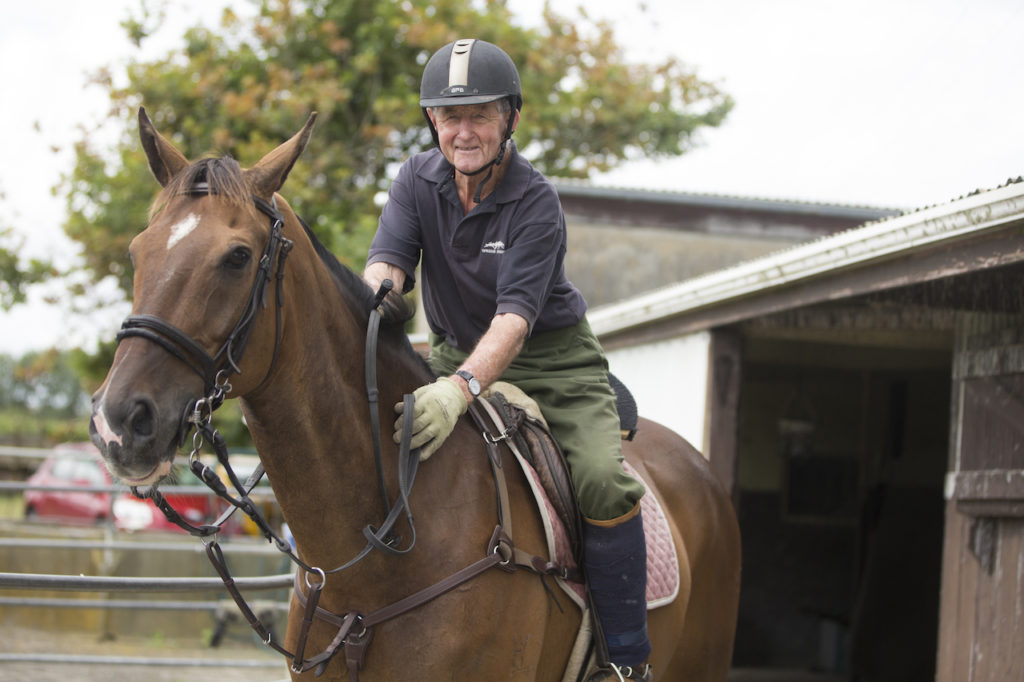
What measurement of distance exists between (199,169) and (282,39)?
54.8 feet

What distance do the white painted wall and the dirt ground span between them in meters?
3.60

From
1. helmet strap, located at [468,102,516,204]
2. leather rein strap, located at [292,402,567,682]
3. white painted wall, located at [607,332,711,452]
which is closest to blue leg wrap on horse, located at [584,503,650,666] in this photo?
leather rein strap, located at [292,402,567,682]

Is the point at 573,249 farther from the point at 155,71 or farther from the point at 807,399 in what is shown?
the point at 155,71

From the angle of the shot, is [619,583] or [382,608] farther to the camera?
[619,583]

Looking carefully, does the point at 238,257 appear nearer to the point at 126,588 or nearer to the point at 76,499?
the point at 126,588

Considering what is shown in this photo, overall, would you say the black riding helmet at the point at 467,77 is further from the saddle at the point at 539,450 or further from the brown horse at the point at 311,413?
the saddle at the point at 539,450

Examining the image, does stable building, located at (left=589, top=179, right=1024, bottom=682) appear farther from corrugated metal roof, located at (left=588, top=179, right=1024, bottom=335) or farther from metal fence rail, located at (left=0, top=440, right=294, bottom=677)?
metal fence rail, located at (left=0, top=440, right=294, bottom=677)

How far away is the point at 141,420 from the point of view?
2.14m

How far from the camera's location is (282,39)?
18.0 meters

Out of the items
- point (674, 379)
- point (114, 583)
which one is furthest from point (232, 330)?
point (674, 379)

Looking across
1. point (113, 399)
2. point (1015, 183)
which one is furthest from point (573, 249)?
point (113, 399)

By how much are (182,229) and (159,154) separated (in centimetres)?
36

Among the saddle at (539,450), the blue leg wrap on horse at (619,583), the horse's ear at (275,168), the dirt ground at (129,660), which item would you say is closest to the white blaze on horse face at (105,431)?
the horse's ear at (275,168)

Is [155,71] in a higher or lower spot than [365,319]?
higher
